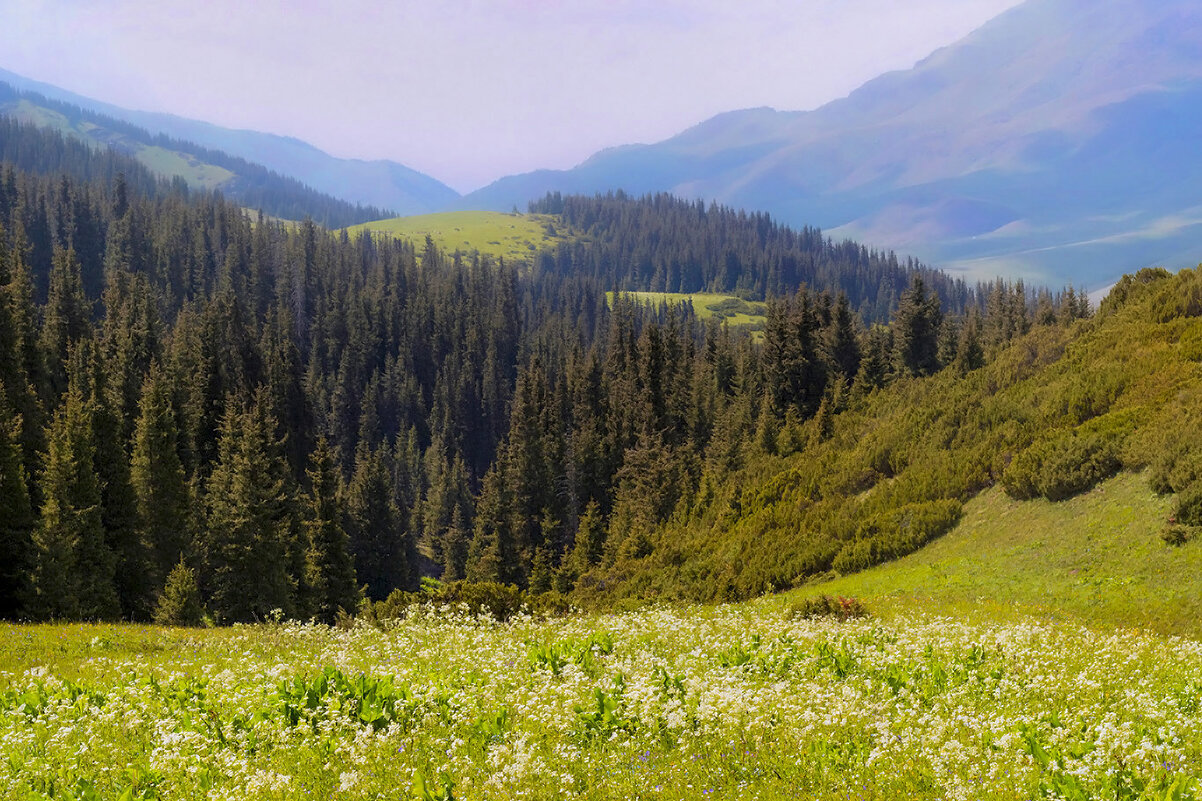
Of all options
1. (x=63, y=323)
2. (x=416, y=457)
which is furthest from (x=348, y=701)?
(x=416, y=457)

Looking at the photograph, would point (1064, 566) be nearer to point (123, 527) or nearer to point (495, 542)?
point (123, 527)

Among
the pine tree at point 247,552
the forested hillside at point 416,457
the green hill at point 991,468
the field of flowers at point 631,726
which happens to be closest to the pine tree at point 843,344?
the forested hillside at point 416,457

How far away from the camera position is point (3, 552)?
2992 cm

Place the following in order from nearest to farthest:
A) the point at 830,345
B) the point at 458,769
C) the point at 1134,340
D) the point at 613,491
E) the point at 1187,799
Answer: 1. the point at 1187,799
2. the point at 458,769
3. the point at 1134,340
4. the point at 830,345
5. the point at 613,491

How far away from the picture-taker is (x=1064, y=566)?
76.6 ft

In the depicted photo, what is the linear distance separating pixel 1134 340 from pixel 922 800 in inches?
1556

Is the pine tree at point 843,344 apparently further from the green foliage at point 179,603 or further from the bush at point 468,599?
the green foliage at point 179,603

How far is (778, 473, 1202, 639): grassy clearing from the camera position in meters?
19.8

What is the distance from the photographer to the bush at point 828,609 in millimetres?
19656

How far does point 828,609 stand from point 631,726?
1415 cm

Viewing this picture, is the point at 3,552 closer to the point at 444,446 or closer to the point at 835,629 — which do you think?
the point at 835,629

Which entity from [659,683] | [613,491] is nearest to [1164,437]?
[659,683]

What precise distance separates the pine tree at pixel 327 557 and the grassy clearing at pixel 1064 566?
32.1m

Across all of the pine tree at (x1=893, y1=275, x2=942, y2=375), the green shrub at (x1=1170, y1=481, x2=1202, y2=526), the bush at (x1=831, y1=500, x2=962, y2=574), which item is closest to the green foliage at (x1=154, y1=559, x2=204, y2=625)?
the bush at (x1=831, y1=500, x2=962, y2=574)
